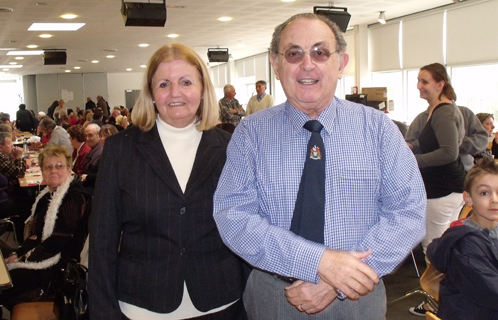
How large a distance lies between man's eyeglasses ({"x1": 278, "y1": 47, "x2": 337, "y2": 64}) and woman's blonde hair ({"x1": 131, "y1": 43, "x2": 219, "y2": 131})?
→ 0.42m

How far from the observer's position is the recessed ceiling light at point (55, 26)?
9094mm

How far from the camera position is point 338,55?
4.80ft

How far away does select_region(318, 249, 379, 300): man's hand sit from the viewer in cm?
122

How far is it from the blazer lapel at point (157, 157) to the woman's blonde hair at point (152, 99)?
51 millimetres

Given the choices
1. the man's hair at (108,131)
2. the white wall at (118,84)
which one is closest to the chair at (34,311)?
the man's hair at (108,131)

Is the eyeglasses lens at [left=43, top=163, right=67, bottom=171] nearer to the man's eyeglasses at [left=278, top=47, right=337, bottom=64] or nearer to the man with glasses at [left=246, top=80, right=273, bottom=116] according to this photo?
the man's eyeglasses at [left=278, top=47, right=337, bottom=64]

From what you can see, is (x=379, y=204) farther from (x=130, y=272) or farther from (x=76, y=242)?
(x=76, y=242)

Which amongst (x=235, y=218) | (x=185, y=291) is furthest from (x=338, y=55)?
(x=185, y=291)

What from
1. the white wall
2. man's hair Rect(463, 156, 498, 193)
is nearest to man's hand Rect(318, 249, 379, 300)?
man's hair Rect(463, 156, 498, 193)

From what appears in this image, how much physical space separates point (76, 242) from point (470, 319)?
2.29m

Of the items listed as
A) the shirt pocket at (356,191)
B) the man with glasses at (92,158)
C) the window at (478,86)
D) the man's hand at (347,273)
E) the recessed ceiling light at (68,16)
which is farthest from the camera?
the recessed ceiling light at (68,16)

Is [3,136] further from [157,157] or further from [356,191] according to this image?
[356,191]

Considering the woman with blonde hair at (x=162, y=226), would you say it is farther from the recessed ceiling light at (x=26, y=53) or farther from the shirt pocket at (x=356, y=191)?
the recessed ceiling light at (x=26, y=53)

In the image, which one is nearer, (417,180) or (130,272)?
(417,180)
